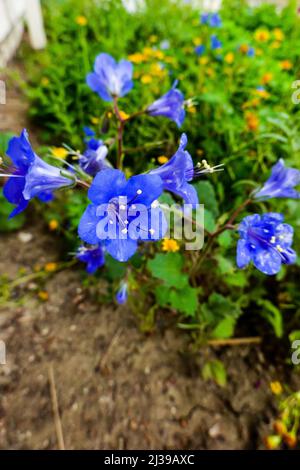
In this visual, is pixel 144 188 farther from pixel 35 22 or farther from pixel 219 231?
pixel 35 22

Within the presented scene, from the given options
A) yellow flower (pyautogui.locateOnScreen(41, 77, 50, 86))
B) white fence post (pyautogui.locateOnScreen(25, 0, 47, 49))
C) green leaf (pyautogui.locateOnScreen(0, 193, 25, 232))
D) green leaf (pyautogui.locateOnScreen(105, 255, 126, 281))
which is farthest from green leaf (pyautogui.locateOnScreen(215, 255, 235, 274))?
white fence post (pyautogui.locateOnScreen(25, 0, 47, 49))

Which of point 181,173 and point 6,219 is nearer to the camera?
point 181,173

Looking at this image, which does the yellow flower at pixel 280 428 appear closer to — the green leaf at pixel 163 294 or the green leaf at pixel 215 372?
the green leaf at pixel 215 372

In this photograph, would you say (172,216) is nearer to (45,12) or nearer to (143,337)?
(143,337)

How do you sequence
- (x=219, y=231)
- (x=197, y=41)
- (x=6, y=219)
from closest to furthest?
(x=219, y=231) < (x=6, y=219) < (x=197, y=41)

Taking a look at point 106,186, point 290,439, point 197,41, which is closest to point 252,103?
point 197,41

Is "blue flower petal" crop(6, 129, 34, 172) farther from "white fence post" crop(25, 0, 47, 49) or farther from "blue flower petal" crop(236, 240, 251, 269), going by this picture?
"white fence post" crop(25, 0, 47, 49)

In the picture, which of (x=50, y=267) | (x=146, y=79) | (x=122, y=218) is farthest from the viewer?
(x=146, y=79)
